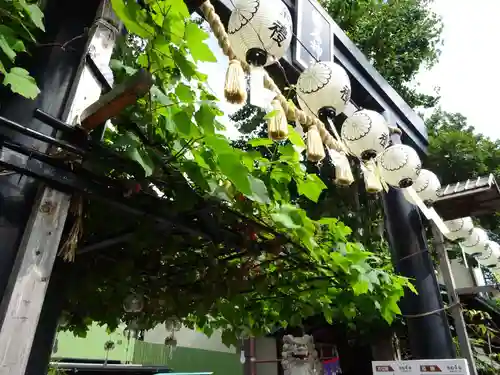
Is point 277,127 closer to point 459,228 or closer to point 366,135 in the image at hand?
point 366,135

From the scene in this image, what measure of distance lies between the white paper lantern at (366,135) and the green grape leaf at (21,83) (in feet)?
9.55

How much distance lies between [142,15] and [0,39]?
0.62 m

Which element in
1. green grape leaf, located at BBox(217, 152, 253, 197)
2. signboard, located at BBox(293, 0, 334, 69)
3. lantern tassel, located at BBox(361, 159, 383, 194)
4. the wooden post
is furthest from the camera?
signboard, located at BBox(293, 0, 334, 69)

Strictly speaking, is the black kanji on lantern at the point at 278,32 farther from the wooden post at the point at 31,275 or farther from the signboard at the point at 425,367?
the signboard at the point at 425,367

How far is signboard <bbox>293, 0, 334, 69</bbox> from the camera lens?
14.7 feet

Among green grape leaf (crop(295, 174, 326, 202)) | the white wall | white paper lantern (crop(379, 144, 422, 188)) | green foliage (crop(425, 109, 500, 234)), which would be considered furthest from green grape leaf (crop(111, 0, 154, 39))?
the white wall

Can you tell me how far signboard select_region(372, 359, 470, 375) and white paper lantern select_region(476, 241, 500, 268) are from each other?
139 inches

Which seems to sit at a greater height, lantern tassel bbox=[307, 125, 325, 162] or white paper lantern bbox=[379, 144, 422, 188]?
white paper lantern bbox=[379, 144, 422, 188]

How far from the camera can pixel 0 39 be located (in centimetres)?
175

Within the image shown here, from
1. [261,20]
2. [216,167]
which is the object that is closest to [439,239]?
[261,20]

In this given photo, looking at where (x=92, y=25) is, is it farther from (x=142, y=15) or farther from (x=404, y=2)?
(x=404, y=2)

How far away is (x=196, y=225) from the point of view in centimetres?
269

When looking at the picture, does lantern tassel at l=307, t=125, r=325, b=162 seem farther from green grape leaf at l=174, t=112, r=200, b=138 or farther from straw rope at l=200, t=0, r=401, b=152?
green grape leaf at l=174, t=112, r=200, b=138

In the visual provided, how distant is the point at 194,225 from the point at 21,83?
1326 mm
